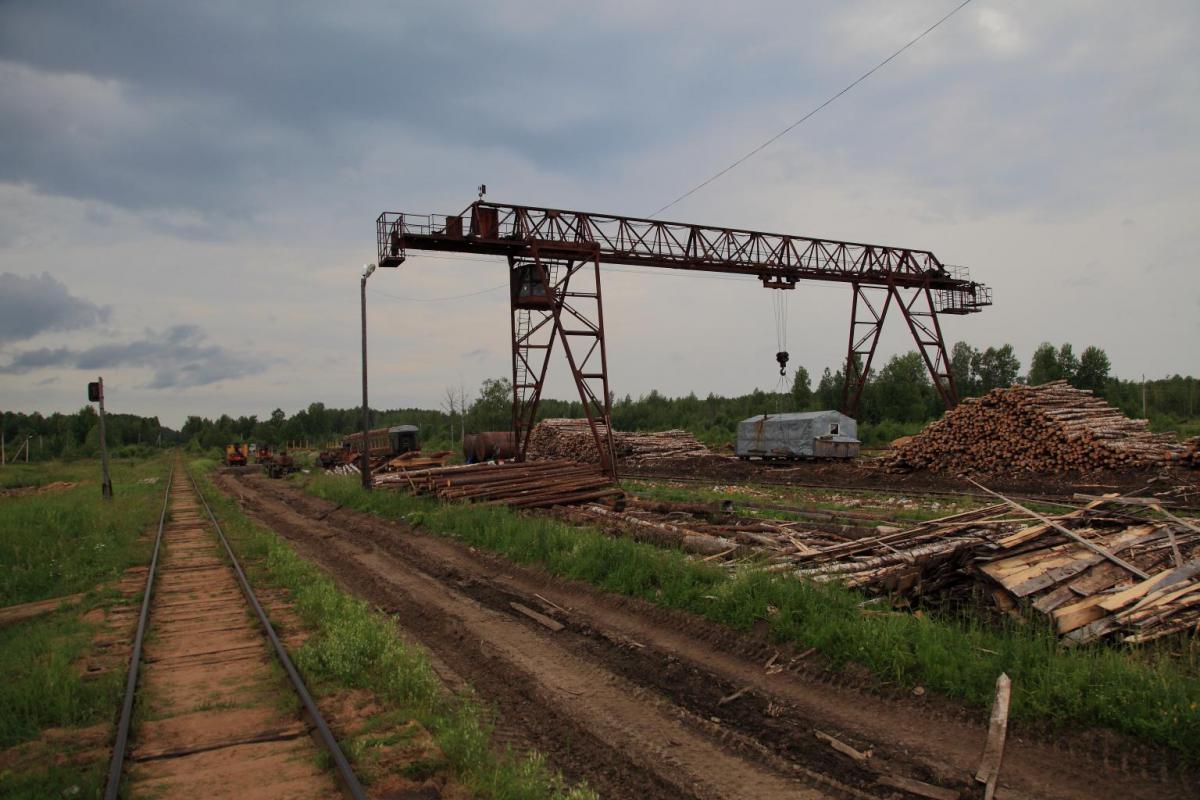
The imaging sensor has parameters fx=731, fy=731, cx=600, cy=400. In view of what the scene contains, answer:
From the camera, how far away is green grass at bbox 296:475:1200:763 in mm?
4910

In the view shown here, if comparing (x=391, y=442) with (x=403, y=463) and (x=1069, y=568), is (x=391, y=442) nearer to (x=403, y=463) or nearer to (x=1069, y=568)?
(x=403, y=463)

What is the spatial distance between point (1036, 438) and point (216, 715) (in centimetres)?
2222

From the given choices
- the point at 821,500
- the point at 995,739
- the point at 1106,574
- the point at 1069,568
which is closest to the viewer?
the point at 995,739

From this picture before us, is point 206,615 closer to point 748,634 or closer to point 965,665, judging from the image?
point 748,634

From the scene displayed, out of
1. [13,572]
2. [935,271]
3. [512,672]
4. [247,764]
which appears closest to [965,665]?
[512,672]

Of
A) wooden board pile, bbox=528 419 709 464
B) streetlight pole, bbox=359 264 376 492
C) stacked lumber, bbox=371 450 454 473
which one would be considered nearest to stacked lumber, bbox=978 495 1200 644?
streetlight pole, bbox=359 264 376 492

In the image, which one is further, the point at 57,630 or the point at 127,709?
the point at 57,630

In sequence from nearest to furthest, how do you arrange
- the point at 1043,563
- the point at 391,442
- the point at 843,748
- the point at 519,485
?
the point at 843,748 < the point at 1043,563 < the point at 519,485 < the point at 391,442

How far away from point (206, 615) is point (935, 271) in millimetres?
31669

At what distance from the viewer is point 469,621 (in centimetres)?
901

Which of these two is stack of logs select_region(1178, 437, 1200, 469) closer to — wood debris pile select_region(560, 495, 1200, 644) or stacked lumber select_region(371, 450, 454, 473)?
wood debris pile select_region(560, 495, 1200, 644)

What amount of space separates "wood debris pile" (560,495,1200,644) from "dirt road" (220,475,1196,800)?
155cm

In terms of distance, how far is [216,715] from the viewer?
20.2ft

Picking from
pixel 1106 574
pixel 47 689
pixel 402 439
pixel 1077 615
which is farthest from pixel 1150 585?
pixel 402 439
